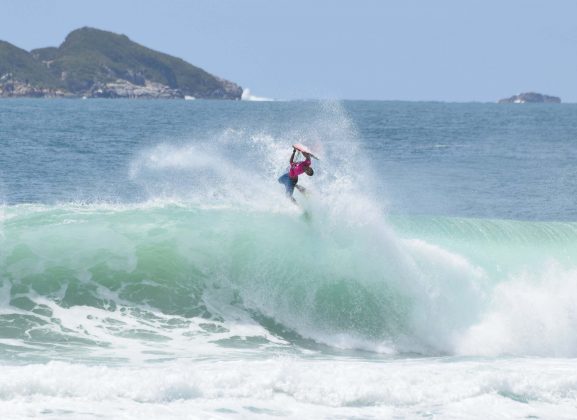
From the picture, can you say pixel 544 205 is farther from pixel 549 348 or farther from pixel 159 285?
pixel 159 285

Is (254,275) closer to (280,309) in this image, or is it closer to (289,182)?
(280,309)

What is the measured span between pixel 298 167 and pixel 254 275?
248 centimetres

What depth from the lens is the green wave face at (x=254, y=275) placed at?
17.2m

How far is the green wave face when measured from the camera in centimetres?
1722

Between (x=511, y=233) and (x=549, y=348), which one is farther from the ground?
(x=511, y=233)

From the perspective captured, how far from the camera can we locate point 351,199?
19641 millimetres

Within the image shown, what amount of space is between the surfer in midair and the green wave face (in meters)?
0.84

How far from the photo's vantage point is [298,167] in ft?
63.1

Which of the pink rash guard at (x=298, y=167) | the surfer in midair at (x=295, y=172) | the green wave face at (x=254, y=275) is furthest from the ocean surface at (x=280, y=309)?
the pink rash guard at (x=298, y=167)

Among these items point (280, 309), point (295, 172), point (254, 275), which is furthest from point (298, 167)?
point (280, 309)

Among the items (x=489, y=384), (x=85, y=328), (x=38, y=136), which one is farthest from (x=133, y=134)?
(x=489, y=384)

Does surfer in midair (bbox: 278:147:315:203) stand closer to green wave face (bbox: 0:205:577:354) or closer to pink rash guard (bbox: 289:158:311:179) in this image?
pink rash guard (bbox: 289:158:311:179)

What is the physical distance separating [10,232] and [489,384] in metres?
11.2

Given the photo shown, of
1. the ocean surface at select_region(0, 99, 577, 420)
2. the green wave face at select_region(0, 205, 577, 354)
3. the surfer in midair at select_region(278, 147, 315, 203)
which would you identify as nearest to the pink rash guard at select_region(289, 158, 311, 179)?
the surfer in midair at select_region(278, 147, 315, 203)
